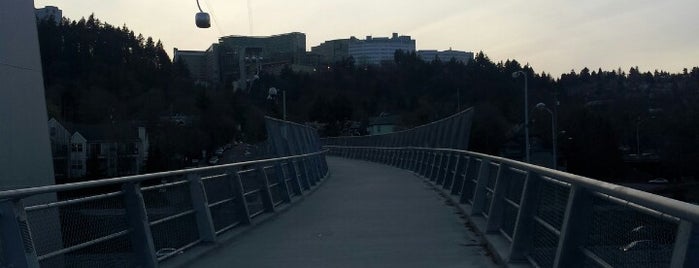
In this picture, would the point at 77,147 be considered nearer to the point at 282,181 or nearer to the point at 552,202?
the point at 282,181

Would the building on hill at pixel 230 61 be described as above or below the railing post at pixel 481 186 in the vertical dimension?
above

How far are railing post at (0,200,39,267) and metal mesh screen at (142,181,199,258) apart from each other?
2594 millimetres

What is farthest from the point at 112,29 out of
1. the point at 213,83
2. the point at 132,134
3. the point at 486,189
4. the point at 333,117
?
the point at 486,189

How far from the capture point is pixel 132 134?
44.1m

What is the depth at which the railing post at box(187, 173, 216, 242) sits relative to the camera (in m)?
10.3

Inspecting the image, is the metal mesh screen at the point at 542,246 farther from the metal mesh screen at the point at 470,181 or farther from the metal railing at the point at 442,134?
the metal railing at the point at 442,134

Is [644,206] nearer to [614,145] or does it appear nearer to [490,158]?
[490,158]

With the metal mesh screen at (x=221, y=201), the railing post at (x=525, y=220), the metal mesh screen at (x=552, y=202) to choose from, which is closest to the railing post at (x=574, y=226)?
the metal mesh screen at (x=552, y=202)

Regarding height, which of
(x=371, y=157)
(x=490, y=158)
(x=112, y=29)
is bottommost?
(x=371, y=157)

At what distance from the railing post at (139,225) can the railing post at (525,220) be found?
3.72 meters

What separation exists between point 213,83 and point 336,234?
76.5 metres

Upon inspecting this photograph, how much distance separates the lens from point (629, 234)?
4.92 m

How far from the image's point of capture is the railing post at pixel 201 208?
10328mm

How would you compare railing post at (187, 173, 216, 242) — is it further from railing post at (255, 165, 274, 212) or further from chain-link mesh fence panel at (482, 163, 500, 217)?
chain-link mesh fence panel at (482, 163, 500, 217)
